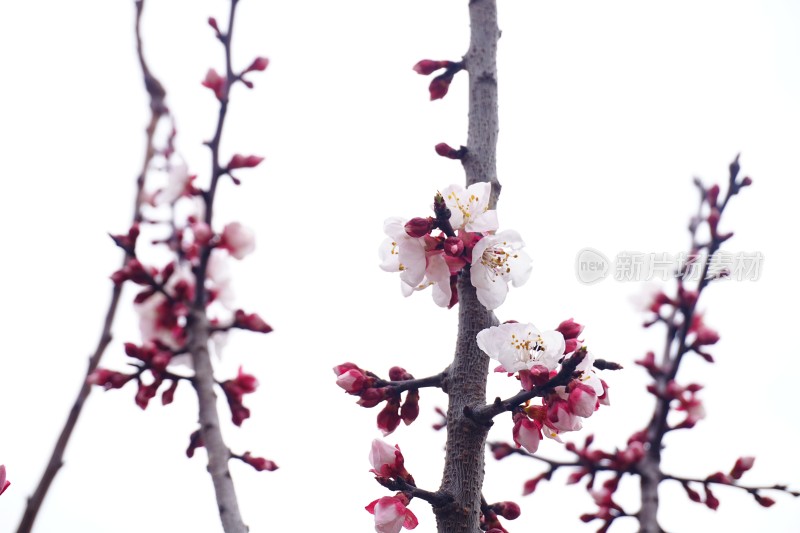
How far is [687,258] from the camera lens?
220cm

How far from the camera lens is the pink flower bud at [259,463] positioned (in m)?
1.21

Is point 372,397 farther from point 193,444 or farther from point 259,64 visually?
point 259,64

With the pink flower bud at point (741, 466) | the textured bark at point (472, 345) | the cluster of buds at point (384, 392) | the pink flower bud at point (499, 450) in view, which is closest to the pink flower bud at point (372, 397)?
the cluster of buds at point (384, 392)

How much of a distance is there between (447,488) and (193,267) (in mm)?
598

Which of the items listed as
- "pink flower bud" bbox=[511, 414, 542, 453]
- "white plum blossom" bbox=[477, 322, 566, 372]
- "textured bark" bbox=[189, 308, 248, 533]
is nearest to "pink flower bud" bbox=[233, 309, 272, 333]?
"textured bark" bbox=[189, 308, 248, 533]

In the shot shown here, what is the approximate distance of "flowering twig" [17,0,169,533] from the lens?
940mm

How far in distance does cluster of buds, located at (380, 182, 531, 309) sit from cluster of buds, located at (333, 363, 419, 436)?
0.60 ft

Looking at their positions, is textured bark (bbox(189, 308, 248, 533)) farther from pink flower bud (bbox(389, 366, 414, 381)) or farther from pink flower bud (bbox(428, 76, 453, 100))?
pink flower bud (bbox(428, 76, 453, 100))

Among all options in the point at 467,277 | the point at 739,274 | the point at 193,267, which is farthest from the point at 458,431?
the point at 739,274

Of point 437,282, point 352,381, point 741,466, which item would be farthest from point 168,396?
point 741,466

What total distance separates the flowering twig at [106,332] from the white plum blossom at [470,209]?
55 cm

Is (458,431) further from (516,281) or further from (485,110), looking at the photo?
(485,110)

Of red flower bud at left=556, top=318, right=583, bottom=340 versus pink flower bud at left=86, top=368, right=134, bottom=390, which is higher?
red flower bud at left=556, top=318, right=583, bottom=340

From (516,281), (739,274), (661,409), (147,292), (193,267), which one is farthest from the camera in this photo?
(739,274)
